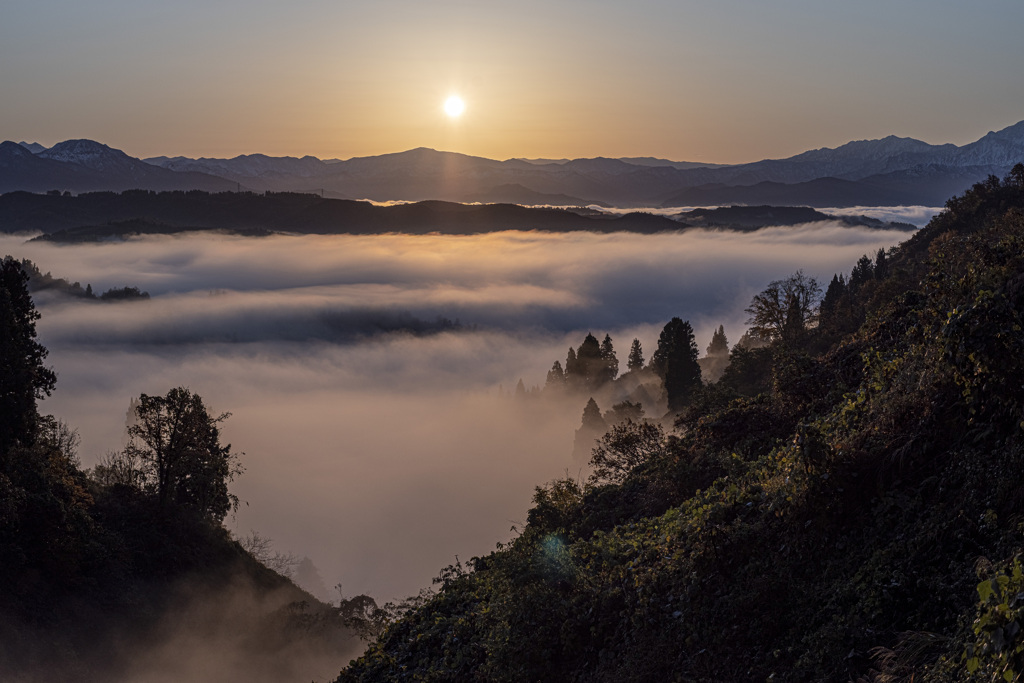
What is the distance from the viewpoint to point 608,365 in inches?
6255

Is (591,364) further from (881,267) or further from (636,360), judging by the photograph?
(881,267)

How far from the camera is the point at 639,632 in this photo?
14727mm

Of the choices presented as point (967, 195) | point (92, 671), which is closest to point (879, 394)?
point (92, 671)

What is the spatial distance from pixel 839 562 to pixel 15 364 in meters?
40.5

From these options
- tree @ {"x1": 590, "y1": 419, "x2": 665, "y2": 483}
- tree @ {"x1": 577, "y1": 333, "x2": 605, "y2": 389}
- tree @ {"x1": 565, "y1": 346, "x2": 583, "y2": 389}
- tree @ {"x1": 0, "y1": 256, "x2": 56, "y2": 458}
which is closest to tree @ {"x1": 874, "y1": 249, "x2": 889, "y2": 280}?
tree @ {"x1": 590, "y1": 419, "x2": 665, "y2": 483}

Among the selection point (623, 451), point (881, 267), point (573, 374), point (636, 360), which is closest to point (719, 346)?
point (636, 360)

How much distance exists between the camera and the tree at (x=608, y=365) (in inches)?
6186

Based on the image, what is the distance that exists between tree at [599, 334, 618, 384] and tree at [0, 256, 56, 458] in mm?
126695

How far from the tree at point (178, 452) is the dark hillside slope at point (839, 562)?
29.5m

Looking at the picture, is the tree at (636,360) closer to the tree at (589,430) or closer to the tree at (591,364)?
the tree at (591,364)

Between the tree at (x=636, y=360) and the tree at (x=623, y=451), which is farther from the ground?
the tree at (x=623, y=451)

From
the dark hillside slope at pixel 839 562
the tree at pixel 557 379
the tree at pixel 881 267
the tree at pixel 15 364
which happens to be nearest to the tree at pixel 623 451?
the dark hillside slope at pixel 839 562

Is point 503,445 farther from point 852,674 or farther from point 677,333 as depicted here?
point 852,674

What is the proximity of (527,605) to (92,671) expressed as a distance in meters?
28.3
